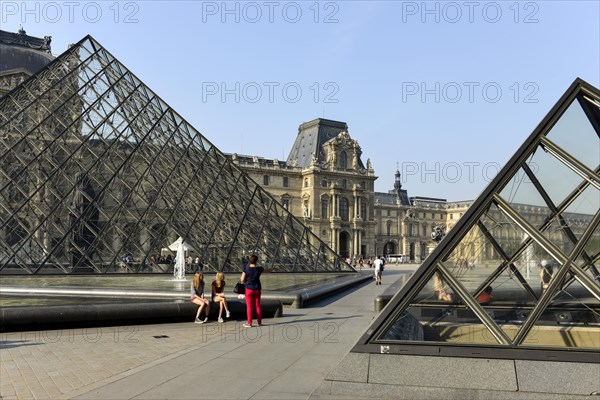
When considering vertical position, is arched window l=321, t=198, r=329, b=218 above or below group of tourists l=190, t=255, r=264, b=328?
above

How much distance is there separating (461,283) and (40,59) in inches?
2319

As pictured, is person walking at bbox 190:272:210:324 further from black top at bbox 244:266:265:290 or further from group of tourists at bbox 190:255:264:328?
black top at bbox 244:266:265:290

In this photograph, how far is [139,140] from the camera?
23.4 metres

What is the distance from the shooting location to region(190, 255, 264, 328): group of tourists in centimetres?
984

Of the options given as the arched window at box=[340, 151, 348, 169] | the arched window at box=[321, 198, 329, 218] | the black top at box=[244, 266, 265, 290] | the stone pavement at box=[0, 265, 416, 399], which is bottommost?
the stone pavement at box=[0, 265, 416, 399]

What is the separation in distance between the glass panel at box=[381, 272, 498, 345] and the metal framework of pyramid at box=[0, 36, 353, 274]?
52.5 ft

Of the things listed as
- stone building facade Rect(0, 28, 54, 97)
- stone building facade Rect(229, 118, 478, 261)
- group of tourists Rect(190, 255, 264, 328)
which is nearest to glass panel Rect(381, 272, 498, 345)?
group of tourists Rect(190, 255, 264, 328)

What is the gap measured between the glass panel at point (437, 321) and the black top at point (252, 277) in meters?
4.45

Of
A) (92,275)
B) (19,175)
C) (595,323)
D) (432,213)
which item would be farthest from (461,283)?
(432,213)

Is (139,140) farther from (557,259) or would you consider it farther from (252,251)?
(557,259)

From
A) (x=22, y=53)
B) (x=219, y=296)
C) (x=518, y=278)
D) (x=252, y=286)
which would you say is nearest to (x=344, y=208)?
(x=22, y=53)

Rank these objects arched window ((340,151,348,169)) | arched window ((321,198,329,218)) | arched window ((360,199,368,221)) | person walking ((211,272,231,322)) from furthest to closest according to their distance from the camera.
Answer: arched window ((360,199,368,221)) → arched window ((340,151,348,169)) → arched window ((321,198,329,218)) → person walking ((211,272,231,322))

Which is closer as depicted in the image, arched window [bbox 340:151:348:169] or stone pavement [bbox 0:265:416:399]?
stone pavement [bbox 0:265:416:399]

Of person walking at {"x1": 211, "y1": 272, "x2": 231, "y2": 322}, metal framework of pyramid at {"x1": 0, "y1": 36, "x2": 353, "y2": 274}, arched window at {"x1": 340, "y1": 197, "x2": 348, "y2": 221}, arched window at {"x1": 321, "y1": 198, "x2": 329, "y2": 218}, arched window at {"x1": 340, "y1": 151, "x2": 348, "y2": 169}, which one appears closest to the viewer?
person walking at {"x1": 211, "y1": 272, "x2": 231, "y2": 322}
